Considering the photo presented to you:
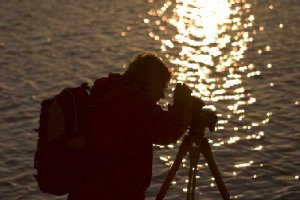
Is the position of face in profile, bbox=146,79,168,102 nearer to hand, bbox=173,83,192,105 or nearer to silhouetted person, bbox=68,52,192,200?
silhouetted person, bbox=68,52,192,200

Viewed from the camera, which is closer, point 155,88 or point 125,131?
point 125,131

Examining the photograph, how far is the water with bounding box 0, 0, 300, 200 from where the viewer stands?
49.5 feet

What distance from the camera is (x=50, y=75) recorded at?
21344mm

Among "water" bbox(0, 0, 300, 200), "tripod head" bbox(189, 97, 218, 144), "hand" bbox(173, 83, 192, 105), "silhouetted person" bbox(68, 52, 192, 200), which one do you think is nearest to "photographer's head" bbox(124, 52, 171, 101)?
"silhouetted person" bbox(68, 52, 192, 200)

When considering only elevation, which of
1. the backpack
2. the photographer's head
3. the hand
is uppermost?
the photographer's head

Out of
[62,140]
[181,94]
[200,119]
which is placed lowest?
[62,140]

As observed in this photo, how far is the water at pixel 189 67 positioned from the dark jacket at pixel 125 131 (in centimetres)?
710

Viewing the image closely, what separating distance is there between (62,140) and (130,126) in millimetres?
634

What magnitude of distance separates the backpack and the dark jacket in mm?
119

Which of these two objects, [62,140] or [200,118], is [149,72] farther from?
[62,140]

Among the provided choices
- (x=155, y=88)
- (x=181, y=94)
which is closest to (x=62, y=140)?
(x=155, y=88)

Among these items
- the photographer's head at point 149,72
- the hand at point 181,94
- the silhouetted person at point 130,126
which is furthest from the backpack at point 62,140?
the hand at point 181,94

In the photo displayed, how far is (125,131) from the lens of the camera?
6.81 m

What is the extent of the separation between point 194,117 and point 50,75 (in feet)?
47.3
